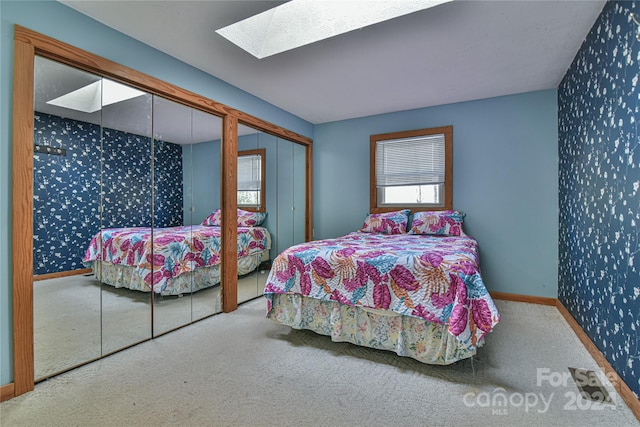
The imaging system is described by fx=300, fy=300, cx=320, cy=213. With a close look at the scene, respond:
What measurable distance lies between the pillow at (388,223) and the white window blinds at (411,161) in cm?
49

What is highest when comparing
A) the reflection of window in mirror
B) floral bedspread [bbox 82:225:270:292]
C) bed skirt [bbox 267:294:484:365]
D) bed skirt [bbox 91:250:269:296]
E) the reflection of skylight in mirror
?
the reflection of skylight in mirror

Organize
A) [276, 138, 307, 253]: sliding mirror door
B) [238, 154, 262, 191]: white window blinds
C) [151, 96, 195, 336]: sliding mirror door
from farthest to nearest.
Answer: [276, 138, 307, 253]: sliding mirror door < [238, 154, 262, 191]: white window blinds < [151, 96, 195, 336]: sliding mirror door

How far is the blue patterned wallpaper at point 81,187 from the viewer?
6.01 feet

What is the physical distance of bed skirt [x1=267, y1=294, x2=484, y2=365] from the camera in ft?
6.36

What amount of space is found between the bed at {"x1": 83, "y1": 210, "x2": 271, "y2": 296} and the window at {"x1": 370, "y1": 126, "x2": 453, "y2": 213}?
1984mm

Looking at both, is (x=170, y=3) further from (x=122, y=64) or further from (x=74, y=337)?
(x=74, y=337)

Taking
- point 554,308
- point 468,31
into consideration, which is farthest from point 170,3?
point 554,308

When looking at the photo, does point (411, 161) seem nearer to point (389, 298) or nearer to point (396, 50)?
point (396, 50)

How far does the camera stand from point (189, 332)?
8.53ft

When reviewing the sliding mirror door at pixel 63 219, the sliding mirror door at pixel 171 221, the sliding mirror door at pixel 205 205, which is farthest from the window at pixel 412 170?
the sliding mirror door at pixel 63 219

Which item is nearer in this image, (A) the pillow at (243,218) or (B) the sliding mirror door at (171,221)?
(B) the sliding mirror door at (171,221)

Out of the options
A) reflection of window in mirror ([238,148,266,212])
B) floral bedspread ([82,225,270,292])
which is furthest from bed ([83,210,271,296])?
reflection of window in mirror ([238,148,266,212])

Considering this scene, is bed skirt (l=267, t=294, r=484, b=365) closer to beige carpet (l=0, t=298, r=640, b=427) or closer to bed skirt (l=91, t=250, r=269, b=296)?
beige carpet (l=0, t=298, r=640, b=427)

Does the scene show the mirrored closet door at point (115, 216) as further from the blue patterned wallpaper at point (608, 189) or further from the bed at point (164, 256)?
the blue patterned wallpaper at point (608, 189)
